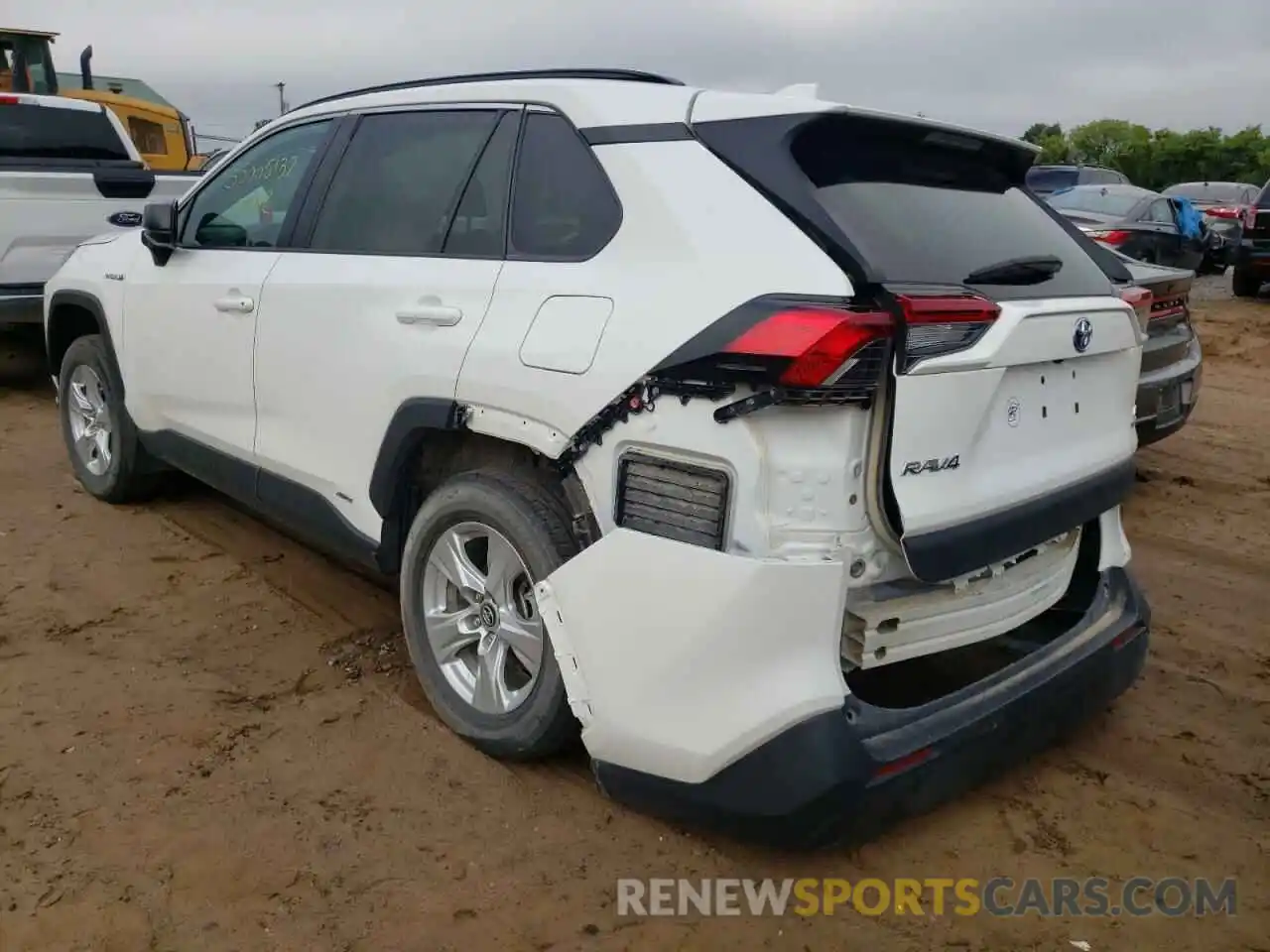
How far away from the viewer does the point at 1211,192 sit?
21.5 m

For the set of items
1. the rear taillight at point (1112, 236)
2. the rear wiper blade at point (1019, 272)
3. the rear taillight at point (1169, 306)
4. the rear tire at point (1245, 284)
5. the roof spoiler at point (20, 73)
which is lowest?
the rear tire at point (1245, 284)

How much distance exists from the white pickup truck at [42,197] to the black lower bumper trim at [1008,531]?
6.21 metres

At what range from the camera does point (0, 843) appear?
8.98 ft

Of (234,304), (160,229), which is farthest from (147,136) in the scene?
(234,304)

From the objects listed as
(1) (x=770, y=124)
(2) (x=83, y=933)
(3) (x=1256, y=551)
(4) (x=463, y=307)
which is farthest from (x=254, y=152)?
(3) (x=1256, y=551)

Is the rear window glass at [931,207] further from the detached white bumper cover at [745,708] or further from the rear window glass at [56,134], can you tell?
the rear window glass at [56,134]

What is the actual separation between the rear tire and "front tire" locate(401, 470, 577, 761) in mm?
15638

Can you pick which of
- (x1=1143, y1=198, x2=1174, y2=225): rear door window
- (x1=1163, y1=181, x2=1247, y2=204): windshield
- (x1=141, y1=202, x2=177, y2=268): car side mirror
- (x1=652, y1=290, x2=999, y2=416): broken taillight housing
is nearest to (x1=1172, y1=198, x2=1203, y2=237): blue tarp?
(x1=1143, y1=198, x2=1174, y2=225): rear door window

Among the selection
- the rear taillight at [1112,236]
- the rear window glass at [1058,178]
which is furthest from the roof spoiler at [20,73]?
the rear window glass at [1058,178]

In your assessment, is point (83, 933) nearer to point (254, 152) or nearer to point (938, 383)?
point (938, 383)

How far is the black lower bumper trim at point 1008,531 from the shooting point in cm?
244

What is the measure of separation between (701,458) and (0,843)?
2033mm

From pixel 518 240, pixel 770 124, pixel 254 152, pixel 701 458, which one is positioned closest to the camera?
pixel 701 458

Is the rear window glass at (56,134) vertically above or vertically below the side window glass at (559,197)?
above
